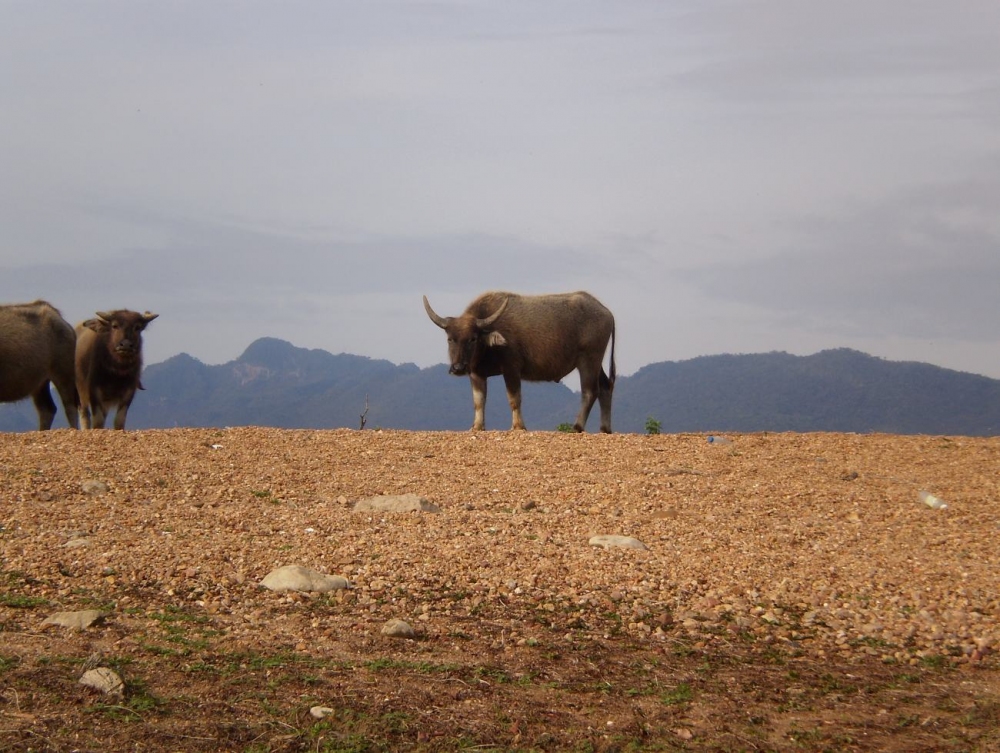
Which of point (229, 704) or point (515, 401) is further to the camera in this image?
point (515, 401)

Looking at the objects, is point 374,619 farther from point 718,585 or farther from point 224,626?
point 718,585

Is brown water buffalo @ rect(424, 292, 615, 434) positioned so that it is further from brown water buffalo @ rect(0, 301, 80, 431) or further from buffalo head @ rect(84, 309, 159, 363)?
brown water buffalo @ rect(0, 301, 80, 431)

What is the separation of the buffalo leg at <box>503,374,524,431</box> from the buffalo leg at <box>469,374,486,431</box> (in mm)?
391

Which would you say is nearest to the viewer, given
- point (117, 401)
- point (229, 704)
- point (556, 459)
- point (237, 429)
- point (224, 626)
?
point (229, 704)

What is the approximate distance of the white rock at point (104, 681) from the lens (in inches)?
185

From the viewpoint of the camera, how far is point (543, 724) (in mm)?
4707

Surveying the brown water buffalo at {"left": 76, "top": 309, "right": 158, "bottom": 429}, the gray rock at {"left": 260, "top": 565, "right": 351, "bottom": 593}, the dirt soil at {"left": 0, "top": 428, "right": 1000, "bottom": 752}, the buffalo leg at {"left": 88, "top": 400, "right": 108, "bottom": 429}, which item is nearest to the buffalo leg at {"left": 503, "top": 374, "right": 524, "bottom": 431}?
the dirt soil at {"left": 0, "top": 428, "right": 1000, "bottom": 752}

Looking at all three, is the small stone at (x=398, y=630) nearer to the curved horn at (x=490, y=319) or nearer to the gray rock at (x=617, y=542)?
the gray rock at (x=617, y=542)

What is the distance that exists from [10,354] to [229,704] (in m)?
13.1

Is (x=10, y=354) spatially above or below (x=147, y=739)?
above

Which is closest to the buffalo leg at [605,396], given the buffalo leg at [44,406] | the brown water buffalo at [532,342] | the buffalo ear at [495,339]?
the brown water buffalo at [532,342]

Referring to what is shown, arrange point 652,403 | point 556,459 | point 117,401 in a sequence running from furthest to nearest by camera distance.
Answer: point 652,403
point 117,401
point 556,459

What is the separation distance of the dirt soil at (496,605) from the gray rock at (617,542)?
72 mm

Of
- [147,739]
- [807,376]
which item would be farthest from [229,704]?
[807,376]
